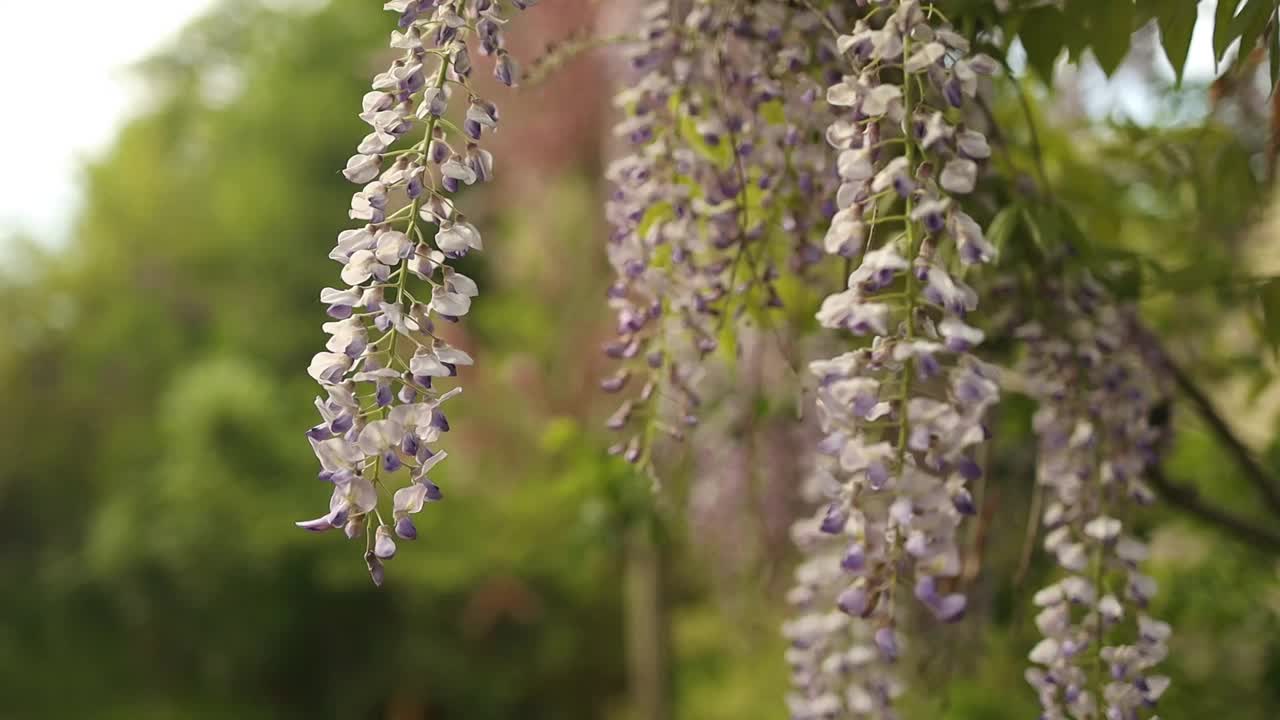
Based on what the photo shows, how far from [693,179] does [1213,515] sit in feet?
2.33

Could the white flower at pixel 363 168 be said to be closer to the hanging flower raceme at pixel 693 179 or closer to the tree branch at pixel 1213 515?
the hanging flower raceme at pixel 693 179

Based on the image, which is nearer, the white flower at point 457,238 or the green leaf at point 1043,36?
the white flower at point 457,238

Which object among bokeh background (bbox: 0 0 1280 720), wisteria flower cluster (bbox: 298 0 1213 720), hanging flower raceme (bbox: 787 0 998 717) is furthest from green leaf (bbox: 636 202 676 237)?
bokeh background (bbox: 0 0 1280 720)

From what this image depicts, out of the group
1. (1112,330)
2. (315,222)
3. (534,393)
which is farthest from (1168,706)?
(315,222)

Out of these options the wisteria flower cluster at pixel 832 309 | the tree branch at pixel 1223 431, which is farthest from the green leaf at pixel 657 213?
the tree branch at pixel 1223 431

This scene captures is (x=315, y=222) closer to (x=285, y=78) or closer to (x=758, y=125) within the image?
(x=285, y=78)

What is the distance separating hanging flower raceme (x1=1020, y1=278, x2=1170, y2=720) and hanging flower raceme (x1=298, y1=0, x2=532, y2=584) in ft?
1.52

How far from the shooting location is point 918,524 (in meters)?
0.60

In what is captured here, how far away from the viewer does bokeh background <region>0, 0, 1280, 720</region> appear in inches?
143

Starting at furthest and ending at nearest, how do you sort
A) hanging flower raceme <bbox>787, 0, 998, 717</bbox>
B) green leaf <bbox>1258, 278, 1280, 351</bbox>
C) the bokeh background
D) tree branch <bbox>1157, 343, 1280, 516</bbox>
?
the bokeh background → tree branch <bbox>1157, 343, 1280, 516</bbox> → green leaf <bbox>1258, 278, 1280, 351</bbox> → hanging flower raceme <bbox>787, 0, 998, 717</bbox>

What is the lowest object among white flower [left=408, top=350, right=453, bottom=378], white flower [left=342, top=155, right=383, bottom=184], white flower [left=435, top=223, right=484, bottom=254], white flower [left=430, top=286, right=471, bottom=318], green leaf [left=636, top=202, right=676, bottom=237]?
white flower [left=408, top=350, right=453, bottom=378]

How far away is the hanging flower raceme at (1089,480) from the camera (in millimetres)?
751

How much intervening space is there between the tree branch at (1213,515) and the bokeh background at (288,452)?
0.99m

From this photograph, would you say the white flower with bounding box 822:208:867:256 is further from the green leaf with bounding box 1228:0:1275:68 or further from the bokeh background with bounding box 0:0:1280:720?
the bokeh background with bounding box 0:0:1280:720
